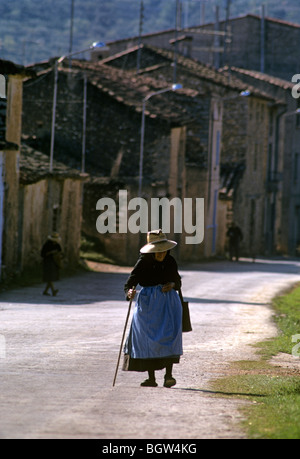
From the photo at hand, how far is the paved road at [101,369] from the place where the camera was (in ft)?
28.2

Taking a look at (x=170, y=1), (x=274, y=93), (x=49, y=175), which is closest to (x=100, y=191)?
(x=49, y=175)

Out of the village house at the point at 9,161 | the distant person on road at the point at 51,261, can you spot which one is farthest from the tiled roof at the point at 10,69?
the distant person on road at the point at 51,261

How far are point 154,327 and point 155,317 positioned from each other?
11cm

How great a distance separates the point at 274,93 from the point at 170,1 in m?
58.8

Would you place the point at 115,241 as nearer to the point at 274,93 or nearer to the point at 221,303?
the point at 221,303

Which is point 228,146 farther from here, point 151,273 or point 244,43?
point 151,273

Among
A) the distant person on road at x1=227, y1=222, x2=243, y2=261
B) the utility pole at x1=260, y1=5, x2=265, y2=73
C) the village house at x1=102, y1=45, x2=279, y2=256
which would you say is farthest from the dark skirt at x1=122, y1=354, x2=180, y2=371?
the utility pole at x1=260, y1=5, x2=265, y2=73

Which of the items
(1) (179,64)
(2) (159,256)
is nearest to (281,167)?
(1) (179,64)

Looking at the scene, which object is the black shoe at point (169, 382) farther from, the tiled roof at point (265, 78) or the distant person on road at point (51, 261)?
the tiled roof at point (265, 78)

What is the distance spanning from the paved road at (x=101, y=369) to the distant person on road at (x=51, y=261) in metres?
0.42

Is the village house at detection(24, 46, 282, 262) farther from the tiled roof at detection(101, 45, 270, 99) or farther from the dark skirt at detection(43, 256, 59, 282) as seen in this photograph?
the dark skirt at detection(43, 256, 59, 282)

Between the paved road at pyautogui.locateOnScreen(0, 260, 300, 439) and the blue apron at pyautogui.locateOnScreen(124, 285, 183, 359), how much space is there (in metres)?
0.40

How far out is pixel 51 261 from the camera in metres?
24.9

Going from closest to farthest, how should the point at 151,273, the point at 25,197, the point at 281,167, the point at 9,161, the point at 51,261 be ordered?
the point at 151,273, the point at 51,261, the point at 9,161, the point at 25,197, the point at 281,167
